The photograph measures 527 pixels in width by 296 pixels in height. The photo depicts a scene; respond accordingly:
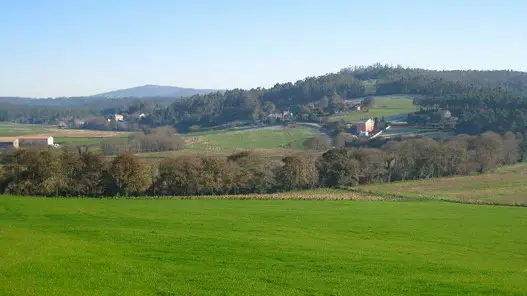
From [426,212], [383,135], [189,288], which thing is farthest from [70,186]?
[383,135]

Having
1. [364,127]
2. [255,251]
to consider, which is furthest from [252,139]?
[255,251]

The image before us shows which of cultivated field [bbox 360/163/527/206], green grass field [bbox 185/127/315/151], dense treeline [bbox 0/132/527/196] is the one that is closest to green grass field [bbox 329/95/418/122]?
green grass field [bbox 185/127/315/151]

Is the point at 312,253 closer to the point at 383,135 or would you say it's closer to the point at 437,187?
the point at 437,187

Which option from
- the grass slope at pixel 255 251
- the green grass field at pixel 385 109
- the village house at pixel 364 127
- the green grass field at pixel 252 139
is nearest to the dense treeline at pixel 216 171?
the grass slope at pixel 255 251

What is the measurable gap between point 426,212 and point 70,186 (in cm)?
3858

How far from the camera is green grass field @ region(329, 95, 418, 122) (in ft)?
536

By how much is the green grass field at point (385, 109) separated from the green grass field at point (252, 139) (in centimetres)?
1576

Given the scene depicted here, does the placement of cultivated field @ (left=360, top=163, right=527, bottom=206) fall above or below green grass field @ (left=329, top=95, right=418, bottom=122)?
below

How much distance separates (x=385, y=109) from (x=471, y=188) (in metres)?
103

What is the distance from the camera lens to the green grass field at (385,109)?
163 metres

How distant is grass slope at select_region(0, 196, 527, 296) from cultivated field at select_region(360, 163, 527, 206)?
12.4m

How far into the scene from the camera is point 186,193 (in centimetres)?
6869

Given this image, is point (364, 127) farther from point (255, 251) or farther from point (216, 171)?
point (255, 251)

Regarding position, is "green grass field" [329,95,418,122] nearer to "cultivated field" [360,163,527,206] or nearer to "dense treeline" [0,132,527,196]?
"dense treeline" [0,132,527,196]
